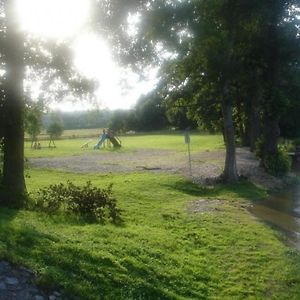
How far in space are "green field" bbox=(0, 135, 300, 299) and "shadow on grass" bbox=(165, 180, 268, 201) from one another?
381 centimetres

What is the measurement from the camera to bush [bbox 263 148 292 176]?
25.7 metres

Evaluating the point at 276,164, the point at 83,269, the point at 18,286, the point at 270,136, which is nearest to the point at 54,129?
the point at 270,136

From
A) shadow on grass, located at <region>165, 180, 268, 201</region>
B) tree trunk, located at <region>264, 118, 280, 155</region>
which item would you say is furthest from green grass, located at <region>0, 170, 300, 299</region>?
tree trunk, located at <region>264, 118, 280, 155</region>

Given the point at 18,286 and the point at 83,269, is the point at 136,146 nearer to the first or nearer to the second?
the point at 83,269

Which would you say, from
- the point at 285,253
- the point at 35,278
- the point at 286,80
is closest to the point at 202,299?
the point at 35,278

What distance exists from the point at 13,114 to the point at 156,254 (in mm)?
6032

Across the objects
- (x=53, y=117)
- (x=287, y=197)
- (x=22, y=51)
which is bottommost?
(x=287, y=197)

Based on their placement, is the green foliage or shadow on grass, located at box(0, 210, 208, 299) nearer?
shadow on grass, located at box(0, 210, 208, 299)

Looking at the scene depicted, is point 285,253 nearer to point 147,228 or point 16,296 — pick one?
point 147,228

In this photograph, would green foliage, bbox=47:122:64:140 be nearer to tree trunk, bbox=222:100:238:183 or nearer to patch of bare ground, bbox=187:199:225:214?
tree trunk, bbox=222:100:238:183

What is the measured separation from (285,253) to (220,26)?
13.1 m

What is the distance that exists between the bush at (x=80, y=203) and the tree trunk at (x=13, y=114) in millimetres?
649

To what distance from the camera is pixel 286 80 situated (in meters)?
26.0

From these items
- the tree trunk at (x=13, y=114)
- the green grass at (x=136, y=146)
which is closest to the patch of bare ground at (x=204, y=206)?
the tree trunk at (x=13, y=114)
